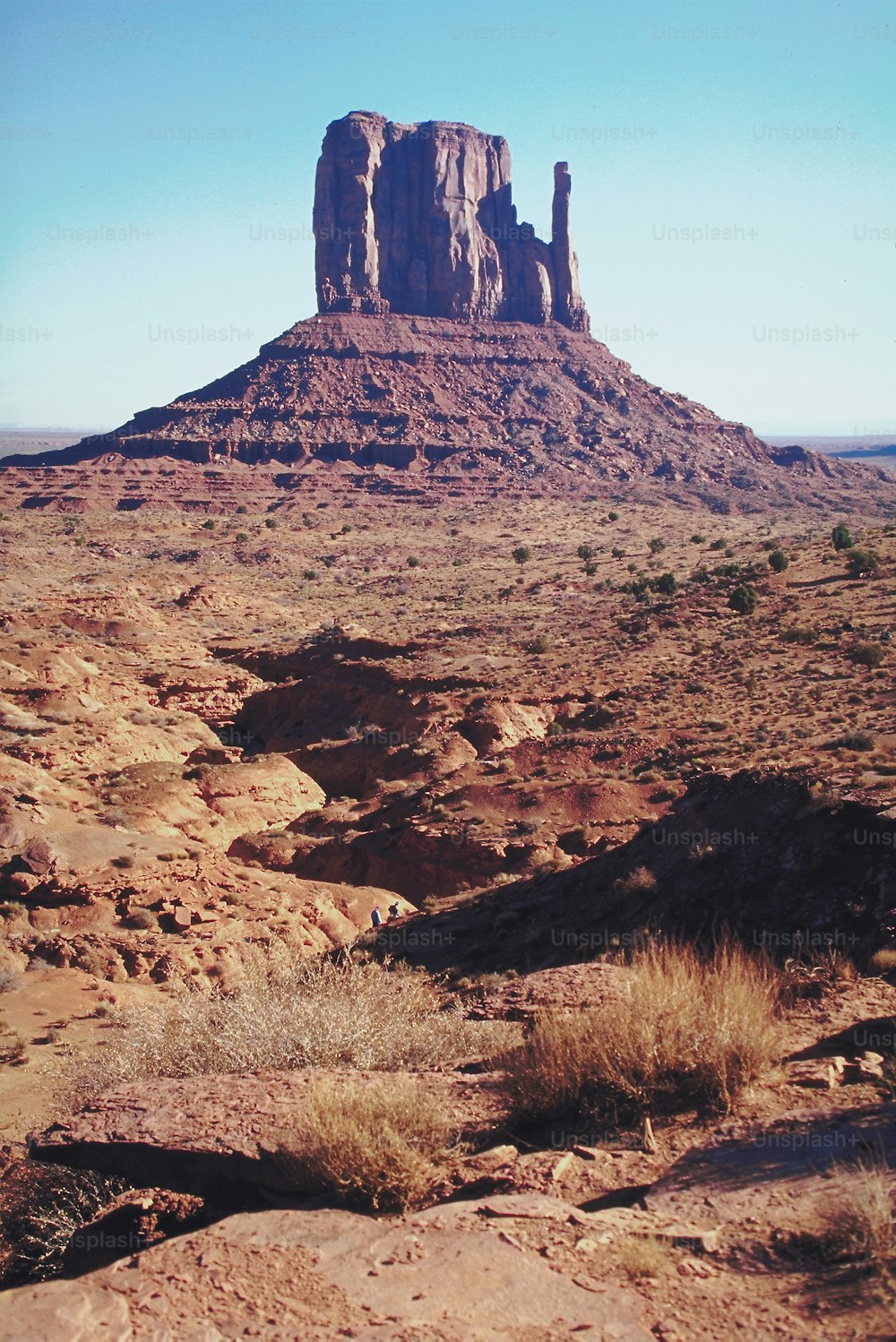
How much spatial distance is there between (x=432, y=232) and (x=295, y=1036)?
130032 mm

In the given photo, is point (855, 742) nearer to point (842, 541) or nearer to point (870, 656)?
point (870, 656)

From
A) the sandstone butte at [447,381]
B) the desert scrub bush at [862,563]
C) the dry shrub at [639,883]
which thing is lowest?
the dry shrub at [639,883]

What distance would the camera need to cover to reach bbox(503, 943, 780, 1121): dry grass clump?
6.38 metres

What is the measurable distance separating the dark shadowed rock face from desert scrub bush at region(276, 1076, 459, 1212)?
411 feet

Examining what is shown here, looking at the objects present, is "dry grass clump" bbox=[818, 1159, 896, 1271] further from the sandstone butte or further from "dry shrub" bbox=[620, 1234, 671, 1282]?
the sandstone butte

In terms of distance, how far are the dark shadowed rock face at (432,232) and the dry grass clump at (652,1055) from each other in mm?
124966

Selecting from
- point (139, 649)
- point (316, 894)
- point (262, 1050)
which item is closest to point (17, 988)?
point (316, 894)

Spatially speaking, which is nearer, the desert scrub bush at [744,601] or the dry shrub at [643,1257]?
the dry shrub at [643,1257]

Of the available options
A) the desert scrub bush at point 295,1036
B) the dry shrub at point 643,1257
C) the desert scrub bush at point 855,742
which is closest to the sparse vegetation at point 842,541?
the desert scrub bush at point 855,742

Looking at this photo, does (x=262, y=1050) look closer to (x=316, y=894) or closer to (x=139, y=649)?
(x=316, y=894)

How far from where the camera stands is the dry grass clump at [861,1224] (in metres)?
4.69

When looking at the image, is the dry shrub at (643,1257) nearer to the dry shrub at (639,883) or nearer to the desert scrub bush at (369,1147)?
the desert scrub bush at (369,1147)

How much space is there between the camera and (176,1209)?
668cm

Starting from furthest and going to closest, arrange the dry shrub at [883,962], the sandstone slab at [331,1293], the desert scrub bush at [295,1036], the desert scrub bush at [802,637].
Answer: the desert scrub bush at [802,637] → the dry shrub at [883,962] → the desert scrub bush at [295,1036] → the sandstone slab at [331,1293]
